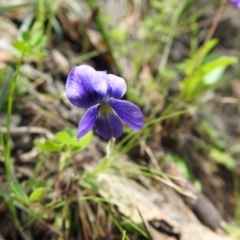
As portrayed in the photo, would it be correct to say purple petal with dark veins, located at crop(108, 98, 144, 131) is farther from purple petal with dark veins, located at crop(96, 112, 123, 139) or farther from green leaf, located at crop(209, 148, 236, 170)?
green leaf, located at crop(209, 148, 236, 170)

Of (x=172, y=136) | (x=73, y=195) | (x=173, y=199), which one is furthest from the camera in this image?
(x=172, y=136)

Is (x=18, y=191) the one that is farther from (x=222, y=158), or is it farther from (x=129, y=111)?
(x=222, y=158)

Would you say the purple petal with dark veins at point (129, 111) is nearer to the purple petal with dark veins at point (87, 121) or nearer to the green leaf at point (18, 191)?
the purple petal with dark veins at point (87, 121)

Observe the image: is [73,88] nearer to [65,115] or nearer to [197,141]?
[65,115]

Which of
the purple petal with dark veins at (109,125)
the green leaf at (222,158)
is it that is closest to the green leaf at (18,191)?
the purple petal with dark veins at (109,125)

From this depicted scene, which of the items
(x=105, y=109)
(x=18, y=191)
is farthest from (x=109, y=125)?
(x=18, y=191)

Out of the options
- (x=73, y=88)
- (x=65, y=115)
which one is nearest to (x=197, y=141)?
(x=65, y=115)

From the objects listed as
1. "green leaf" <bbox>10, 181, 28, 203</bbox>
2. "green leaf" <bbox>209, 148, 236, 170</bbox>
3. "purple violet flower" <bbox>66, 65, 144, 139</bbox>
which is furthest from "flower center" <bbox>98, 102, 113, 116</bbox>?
"green leaf" <bbox>209, 148, 236, 170</bbox>
